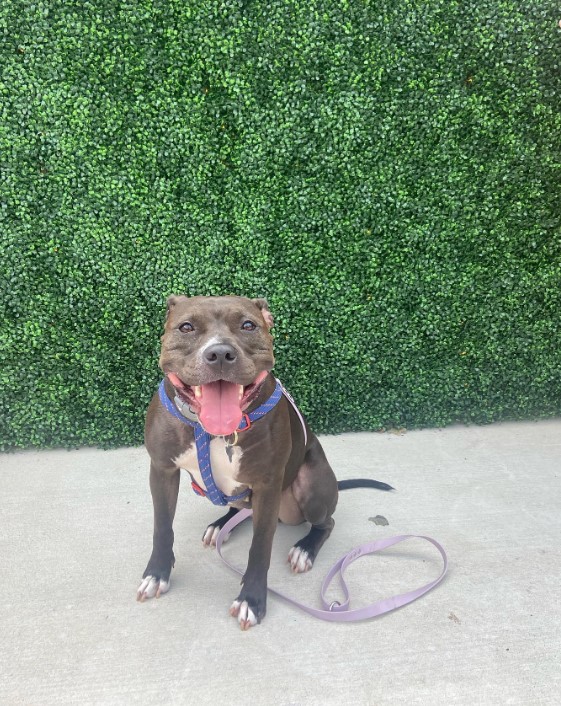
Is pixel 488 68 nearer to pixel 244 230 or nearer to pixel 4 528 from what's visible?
pixel 244 230

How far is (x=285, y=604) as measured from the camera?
7.42 feet

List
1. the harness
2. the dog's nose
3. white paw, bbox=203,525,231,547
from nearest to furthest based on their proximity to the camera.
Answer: the dog's nose → the harness → white paw, bbox=203,525,231,547

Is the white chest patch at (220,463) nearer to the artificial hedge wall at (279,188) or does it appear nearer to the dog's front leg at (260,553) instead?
the dog's front leg at (260,553)

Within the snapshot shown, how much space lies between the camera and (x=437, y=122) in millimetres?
3383

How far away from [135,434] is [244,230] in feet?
5.06

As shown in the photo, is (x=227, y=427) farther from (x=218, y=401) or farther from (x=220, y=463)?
(x=220, y=463)

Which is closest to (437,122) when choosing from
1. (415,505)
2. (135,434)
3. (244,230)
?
(244,230)

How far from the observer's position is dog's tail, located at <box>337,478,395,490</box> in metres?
3.10

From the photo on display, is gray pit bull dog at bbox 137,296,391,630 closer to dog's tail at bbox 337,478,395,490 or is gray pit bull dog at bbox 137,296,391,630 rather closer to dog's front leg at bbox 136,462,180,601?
dog's front leg at bbox 136,462,180,601

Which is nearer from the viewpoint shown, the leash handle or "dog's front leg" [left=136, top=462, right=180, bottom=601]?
the leash handle

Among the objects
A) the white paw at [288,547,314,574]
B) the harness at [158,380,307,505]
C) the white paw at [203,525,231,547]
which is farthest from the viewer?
the white paw at [203,525,231,547]

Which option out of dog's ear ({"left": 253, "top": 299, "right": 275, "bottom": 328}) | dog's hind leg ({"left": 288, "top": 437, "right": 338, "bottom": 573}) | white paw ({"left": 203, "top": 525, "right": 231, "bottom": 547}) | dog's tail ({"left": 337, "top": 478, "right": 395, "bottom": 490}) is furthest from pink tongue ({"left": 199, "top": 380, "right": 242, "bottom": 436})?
dog's tail ({"left": 337, "top": 478, "right": 395, "bottom": 490})

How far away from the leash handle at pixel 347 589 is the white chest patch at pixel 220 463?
46 cm

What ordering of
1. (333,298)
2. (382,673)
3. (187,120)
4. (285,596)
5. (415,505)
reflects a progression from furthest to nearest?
(333,298) → (187,120) → (415,505) → (285,596) → (382,673)
